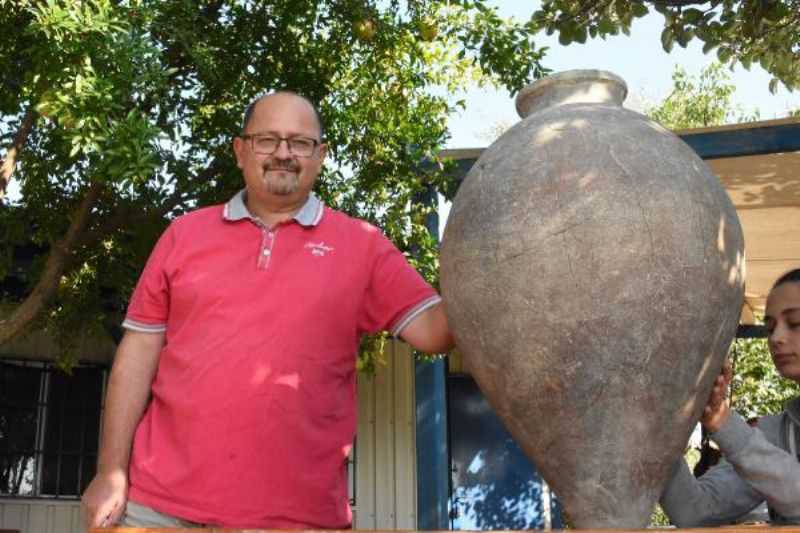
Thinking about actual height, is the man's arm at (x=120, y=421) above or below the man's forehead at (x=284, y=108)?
below

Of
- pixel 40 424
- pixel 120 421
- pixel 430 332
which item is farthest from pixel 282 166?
pixel 40 424

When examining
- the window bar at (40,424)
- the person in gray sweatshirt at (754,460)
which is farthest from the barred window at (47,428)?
the person in gray sweatshirt at (754,460)

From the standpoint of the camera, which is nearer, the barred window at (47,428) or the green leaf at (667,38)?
the green leaf at (667,38)

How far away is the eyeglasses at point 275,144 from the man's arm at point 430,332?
54 cm

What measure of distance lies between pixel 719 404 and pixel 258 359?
110cm

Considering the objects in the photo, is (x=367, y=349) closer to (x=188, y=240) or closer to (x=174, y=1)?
(x=174, y=1)

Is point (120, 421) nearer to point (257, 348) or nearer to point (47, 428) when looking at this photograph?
point (257, 348)

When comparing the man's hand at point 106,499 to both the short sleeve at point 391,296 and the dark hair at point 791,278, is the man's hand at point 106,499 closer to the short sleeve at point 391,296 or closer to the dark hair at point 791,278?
the short sleeve at point 391,296

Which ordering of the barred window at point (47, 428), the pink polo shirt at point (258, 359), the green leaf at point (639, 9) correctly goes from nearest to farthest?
1. the pink polo shirt at point (258, 359)
2. the green leaf at point (639, 9)
3. the barred window at point (47, 428)

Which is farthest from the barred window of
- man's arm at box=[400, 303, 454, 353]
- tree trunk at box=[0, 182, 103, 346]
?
man's arm at box=[400, 303, 454, 353]

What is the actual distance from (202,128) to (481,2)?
1973 millimetres

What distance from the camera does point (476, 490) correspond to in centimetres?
991

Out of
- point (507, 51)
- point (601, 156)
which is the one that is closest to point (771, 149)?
point (507, 51)

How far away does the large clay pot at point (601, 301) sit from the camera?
1913 millimetres
